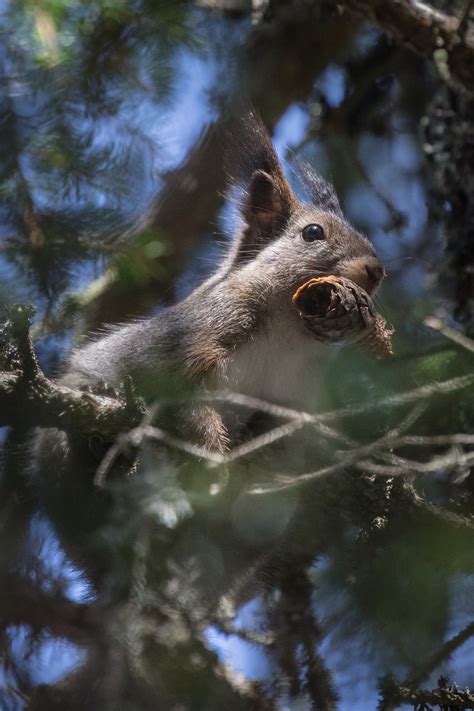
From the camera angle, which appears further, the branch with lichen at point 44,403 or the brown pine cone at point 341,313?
the brown pine cone at point 341,313

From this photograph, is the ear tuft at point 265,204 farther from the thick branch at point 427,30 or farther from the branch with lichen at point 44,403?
the branch with lichen at point 44,403

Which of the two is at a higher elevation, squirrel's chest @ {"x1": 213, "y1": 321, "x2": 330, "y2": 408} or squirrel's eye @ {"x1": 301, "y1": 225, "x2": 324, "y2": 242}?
squirrel's eye @ {"x1": 301, "y1": 225, "x2": 324, "y2": 242}

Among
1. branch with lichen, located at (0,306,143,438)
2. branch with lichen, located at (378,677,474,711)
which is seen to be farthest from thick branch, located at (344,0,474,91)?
branch with lichen, located at (378,677,474,711)

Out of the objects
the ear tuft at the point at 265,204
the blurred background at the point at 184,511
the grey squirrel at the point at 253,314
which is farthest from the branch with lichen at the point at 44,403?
the ear tuft at the point at 265,204

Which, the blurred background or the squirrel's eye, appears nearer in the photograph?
the blurred background

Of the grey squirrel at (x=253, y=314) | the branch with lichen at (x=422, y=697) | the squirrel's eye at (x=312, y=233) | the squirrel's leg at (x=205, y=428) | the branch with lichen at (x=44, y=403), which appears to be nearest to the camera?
the branch with lichen at (x=44, y=403)

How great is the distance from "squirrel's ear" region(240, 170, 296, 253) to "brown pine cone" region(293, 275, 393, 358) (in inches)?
28.1

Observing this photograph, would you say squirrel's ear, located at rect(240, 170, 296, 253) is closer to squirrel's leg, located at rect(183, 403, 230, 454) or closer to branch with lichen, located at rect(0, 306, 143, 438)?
squirrel's leg, located at rect(183, 403, 230, 454)

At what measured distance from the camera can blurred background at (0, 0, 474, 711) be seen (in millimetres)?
1798

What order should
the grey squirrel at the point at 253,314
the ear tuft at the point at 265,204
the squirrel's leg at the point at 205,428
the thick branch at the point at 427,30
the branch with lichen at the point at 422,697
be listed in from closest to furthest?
the branch with lichen at the point at 422,697
the squirrel's leg at the point at 205,428
the thick branch at the point at 427,30
the grey squirrel at the point at 253,314
the ear tuft at the point at 265,204

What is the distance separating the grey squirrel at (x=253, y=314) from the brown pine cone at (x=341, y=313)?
0.92ft

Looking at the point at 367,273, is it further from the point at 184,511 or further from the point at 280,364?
the point at 184,511

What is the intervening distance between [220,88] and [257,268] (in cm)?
70

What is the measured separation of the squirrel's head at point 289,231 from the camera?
2570 mm
